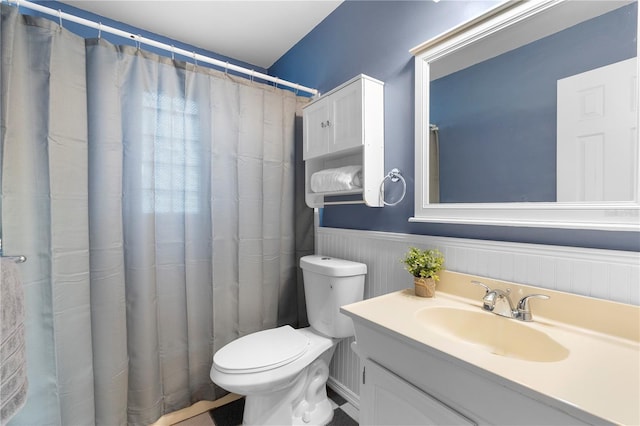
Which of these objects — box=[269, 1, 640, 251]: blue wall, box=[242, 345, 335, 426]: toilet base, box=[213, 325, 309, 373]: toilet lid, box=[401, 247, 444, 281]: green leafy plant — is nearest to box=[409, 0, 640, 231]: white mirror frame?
box=[269, 1, 640, 251]: blue wall

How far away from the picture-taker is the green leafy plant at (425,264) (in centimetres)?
114

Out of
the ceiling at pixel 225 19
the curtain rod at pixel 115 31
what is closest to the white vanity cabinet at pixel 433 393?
the curtain rod at pixel 115 31

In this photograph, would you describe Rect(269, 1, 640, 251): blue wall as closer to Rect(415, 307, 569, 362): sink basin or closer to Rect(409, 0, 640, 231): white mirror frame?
Rect(409, 0, 640, 231): white mirror frame

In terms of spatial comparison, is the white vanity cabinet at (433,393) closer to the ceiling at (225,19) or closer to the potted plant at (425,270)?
the potted plant at (425,270)

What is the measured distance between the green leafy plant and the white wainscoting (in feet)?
0.21

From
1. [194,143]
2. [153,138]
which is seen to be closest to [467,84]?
[194,143]

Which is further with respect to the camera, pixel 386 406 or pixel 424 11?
pixel 424 11

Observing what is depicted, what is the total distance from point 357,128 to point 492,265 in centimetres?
85

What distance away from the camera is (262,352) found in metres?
1.36

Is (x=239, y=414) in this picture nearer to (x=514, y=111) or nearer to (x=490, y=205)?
(x=490, y=205)

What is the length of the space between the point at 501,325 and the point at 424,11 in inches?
52.5

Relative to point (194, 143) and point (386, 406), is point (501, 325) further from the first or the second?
point (194, 143)

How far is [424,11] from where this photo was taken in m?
1.29

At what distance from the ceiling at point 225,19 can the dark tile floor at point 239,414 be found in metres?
2.39
